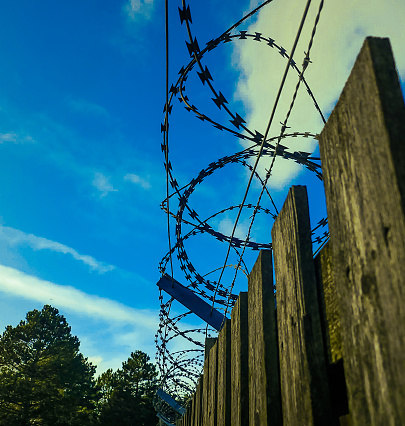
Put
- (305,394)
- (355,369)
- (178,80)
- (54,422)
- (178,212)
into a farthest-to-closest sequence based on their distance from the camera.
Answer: (54,422) < (178,212) < (178,80) < (305,394) < (355,369)

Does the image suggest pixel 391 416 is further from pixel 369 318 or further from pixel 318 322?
pixel 318 322

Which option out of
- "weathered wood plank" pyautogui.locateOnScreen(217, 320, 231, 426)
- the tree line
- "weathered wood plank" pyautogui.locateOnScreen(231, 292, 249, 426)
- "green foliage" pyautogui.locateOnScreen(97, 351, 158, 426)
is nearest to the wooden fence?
"weathered wood plank" pyautogui.locateOnScreen(231, 292, 249, 426)

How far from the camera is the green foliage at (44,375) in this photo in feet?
99.1

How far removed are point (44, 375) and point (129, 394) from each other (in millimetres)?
13920

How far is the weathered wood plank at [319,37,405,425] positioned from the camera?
68 centimetres

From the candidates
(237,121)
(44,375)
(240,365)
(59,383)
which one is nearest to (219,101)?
(237,121)

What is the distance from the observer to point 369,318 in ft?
2.49

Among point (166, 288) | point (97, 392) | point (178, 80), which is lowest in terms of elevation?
point (166, 288)

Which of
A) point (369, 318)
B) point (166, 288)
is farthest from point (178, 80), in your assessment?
point (166, 288)

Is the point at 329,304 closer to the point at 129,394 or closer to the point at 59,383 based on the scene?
the point at 59,383

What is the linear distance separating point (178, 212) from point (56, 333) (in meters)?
42.9

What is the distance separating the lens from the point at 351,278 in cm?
84

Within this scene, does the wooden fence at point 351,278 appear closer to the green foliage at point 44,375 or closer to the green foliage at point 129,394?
the green foliage at point 44,375

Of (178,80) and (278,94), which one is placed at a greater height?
(178,80)
